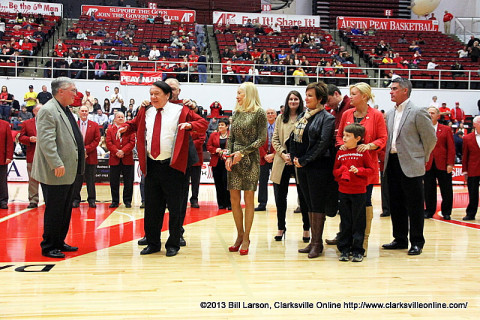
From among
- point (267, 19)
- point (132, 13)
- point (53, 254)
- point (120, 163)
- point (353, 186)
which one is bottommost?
point (53, 254)

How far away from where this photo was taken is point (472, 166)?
25.5 ft

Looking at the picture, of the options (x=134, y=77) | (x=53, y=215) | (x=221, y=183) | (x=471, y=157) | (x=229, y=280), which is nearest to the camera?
(x=229, y=280)

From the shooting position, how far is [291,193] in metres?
11.4

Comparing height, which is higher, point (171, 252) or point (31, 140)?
point (31, 140)

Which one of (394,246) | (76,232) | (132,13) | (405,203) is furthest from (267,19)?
(394,246)

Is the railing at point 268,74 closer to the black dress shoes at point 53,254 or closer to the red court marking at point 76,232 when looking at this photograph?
the red court marking at point 76,232

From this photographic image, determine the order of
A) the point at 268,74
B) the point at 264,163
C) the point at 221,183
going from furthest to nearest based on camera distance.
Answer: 1. the point at 268,74
2. the point at 221,183
3. the point at 264,163

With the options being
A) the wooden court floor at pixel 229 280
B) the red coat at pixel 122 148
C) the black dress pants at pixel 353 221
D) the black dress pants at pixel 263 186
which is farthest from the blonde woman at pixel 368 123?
the red coat at pixel 122 148

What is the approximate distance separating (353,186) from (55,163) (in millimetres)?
2715

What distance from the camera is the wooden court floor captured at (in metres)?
3.05

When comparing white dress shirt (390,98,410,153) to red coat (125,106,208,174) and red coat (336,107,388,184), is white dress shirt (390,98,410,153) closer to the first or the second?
red coat (336,107,388,184)

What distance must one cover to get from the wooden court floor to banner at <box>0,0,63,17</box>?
19.9m

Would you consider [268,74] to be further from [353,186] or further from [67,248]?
[67,248]

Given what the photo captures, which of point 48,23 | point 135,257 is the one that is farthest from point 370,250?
point 48,23
